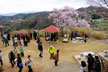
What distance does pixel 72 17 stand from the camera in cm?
1888

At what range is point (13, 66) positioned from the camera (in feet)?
24.4

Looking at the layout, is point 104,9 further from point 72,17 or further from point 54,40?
point 72,17

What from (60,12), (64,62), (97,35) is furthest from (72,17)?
(64,62)

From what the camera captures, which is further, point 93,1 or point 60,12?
point 60,12

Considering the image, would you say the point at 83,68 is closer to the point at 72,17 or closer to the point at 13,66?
the point at 13,66

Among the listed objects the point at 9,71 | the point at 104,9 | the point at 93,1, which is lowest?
the point at 9,71

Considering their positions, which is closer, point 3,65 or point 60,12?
point 3,65

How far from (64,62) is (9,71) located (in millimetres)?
3794

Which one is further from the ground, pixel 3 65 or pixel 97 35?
pixel 97 35

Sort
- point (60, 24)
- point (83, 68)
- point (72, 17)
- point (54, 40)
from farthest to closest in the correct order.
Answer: point (72, 17) → point (60, 24) → point (54, 40) → point (83, 68)

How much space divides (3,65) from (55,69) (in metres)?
3.90

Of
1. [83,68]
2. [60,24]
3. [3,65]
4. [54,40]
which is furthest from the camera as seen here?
[60,24]

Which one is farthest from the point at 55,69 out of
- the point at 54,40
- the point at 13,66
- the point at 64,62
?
the point at 54,40

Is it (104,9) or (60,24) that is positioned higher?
(104,9)
